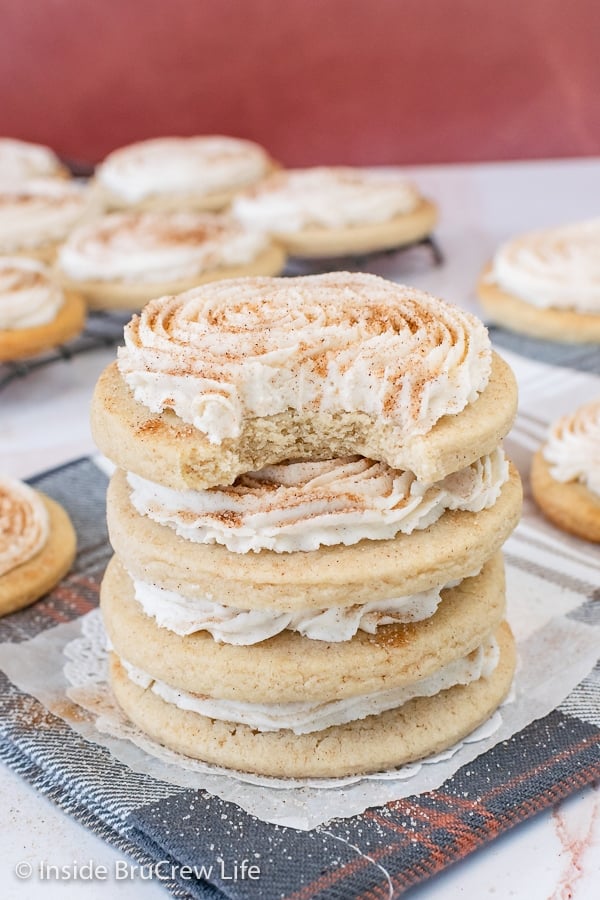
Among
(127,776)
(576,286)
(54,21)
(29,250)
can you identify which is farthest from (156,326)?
(54,21)

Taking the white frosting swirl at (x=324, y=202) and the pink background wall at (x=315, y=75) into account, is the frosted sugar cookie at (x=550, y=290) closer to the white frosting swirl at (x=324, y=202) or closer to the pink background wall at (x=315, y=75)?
the white frosting swirl at (x=324, y=202)

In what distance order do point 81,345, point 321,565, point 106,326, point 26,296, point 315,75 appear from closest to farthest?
point 321,565 < point 26,296 < point 81,345 < point 106,326 < point 315,75

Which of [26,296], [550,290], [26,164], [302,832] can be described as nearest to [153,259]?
[26,296]

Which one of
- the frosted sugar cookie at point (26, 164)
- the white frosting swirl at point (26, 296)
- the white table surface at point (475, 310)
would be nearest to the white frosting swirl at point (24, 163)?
the frosted sugar cookie at point (26, 164)

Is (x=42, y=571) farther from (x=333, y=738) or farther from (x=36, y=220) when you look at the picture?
(x=36, y=220)

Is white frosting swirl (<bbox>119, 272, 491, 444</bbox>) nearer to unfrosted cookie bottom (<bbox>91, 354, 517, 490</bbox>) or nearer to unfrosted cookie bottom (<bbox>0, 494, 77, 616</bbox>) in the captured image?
unfrosted cookie bottom (<bbox>91, 354, 517, 490</bbox>)

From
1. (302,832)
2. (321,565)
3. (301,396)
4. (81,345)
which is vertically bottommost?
(81,345)

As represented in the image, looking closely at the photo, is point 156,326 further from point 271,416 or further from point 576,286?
point 576,286

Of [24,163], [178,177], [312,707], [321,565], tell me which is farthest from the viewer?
[24,163]
